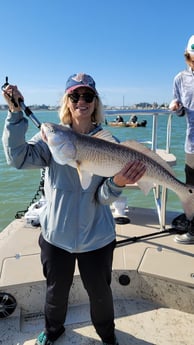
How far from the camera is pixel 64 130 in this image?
205cm

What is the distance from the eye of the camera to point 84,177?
2.12 m

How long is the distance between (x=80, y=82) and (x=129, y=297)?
2.23 metres

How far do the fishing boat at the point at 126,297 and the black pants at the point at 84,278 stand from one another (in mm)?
341

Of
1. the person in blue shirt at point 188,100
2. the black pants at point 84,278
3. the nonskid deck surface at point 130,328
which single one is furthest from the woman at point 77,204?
the person in blue shirt at point 188,100

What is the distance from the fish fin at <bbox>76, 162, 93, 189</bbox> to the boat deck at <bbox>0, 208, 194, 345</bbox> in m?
1.37

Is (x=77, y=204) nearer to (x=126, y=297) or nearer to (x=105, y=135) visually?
(x=105, y=135)

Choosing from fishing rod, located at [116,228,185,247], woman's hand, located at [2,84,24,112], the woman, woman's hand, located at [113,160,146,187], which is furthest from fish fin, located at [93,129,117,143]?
fishing rod, located at [116,228,185,247]

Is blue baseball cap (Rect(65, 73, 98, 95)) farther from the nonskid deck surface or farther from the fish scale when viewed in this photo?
the nonskid deck surface

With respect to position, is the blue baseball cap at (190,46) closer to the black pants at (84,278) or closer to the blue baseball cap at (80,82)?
the blue baseball cap at (80,82)

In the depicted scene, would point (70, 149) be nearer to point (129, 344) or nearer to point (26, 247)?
point (129, 344)

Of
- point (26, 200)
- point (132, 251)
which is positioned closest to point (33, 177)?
point (26, 200)

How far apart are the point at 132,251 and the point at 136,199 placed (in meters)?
5.76

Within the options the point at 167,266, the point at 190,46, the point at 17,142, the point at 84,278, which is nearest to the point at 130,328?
the point at 167,266

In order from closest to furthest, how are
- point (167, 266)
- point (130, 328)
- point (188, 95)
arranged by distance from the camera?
point (130, 328)
point (167, 266)
point (188, 95)
